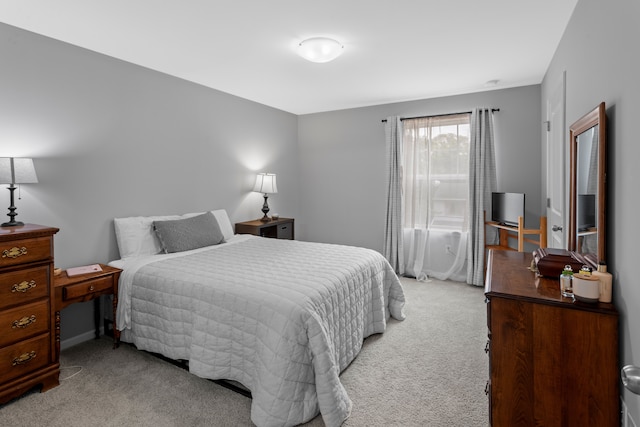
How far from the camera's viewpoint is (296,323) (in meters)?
1.93

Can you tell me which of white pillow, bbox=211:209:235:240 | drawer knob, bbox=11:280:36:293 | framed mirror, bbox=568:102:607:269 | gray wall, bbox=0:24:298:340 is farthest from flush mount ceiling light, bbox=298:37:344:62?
drawer knob, bbox=11:280:36:293

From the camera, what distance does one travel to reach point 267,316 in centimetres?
202

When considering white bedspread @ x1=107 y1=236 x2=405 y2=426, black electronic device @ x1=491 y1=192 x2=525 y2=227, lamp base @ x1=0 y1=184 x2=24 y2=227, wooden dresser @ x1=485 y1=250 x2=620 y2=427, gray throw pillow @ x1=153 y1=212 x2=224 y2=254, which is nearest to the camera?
wooden dresser @ x1=485 y1=250 x2=620 y2=427

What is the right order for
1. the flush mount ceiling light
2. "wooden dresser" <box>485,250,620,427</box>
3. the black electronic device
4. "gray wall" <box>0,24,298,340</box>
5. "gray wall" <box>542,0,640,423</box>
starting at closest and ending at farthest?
"gray wall" <box>542,0,640,423</box> < "wooden dresser" <box>485,250,620,427</box> < "gray wall" <box>0,24,298,340</box> < the flush mount ceiling light < the black electronic device

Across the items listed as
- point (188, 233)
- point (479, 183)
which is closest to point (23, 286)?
point (188, 233)

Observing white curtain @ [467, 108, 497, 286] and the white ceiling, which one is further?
white curtain @ [467, 108, 497, 286]

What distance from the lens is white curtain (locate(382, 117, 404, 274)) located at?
193 inches

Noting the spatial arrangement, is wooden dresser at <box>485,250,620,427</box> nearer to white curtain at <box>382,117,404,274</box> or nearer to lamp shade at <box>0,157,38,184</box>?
lamp shade at <box>0,157,38,184</box>

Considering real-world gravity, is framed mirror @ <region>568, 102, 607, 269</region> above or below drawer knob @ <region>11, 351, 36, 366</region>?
above

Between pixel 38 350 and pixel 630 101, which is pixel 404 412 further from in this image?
pixel 38 350

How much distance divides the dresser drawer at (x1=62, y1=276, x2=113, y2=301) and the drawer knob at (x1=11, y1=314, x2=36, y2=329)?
0.78 ft

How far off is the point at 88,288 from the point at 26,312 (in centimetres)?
42

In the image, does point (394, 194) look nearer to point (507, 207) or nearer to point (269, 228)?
point (507, 207)

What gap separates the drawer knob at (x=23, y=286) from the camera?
211cm
